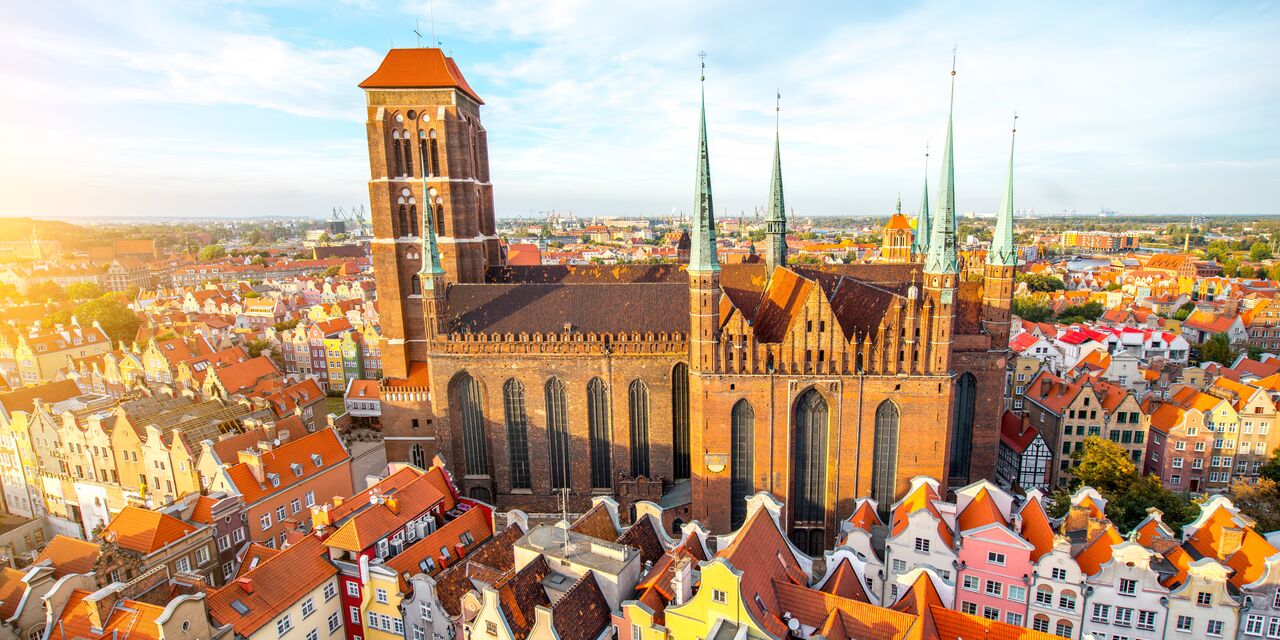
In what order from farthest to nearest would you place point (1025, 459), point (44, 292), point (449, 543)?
point (44, 292)
point (1025, 459)
point (449, 543)

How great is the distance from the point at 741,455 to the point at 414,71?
128 feet

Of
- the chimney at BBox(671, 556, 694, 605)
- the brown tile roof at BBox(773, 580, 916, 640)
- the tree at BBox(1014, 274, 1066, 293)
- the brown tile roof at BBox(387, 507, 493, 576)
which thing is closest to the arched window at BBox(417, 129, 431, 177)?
the brown tile roof at BBox(387, 507, 493, 576)

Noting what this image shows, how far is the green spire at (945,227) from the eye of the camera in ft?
123

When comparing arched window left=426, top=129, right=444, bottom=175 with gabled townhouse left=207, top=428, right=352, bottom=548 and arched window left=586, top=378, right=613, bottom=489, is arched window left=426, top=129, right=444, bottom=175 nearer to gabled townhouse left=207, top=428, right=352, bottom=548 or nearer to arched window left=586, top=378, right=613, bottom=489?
arched window left=586, top=378, right=613, bottom=489

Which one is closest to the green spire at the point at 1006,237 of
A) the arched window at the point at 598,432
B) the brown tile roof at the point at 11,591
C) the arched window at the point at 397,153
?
the arched window at the point at 598,432

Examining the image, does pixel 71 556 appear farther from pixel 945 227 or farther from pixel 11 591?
pixel 945 227

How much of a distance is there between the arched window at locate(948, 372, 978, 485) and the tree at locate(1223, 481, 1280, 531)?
349 inches

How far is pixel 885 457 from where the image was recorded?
4006cm

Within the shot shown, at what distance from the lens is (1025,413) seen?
5975 cm

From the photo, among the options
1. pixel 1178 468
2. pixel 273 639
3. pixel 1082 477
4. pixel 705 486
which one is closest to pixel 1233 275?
pixel 1178 468

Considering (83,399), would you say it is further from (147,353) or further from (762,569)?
(762,569)

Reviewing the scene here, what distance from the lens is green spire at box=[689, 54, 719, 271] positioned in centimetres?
3791

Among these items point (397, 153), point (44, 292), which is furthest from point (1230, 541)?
point (44, 292)

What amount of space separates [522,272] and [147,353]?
50997mm
